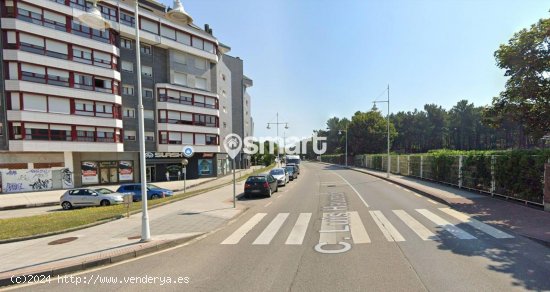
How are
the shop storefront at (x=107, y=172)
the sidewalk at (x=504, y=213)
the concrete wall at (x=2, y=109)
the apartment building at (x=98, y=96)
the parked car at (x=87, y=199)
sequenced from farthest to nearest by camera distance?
the shop storefront at (x=107, y=172), the apartment building at (x=98, y=96), the concrete wall at (x=2, y=109), the parked car at (x=87, y=199), the sidewalk at (x=504, y=213)

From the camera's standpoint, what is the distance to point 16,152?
28.8 metres

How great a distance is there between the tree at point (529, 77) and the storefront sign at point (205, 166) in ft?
116

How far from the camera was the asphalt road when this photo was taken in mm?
5418

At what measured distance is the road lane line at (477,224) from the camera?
831 cm

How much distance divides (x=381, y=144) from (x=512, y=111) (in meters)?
53.4

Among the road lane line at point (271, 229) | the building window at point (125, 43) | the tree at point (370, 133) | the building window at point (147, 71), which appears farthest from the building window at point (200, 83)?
the tree at point (370, 133)

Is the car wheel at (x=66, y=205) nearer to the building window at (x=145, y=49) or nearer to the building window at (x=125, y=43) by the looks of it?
the building window at (x=125, y=43)

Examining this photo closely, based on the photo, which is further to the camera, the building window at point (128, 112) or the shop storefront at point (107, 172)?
the building window at point (128, 112)

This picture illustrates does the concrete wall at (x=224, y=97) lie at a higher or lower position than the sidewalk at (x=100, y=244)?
higher

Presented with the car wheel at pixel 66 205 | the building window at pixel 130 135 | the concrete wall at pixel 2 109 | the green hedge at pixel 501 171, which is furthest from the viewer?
the building window at pixel 130 135

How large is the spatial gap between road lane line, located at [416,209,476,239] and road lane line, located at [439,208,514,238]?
603mm

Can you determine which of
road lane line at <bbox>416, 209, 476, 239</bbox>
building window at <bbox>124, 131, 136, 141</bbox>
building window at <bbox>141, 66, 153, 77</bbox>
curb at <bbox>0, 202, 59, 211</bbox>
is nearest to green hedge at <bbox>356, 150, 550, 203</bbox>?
road lane line at <bbox>416, 209, 476, 239</bbox>

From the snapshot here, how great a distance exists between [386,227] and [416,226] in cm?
91

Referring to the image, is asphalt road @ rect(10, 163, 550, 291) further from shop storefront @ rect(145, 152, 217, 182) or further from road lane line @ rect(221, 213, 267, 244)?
shop storefront @ rect(145, 152, 217, 182)
